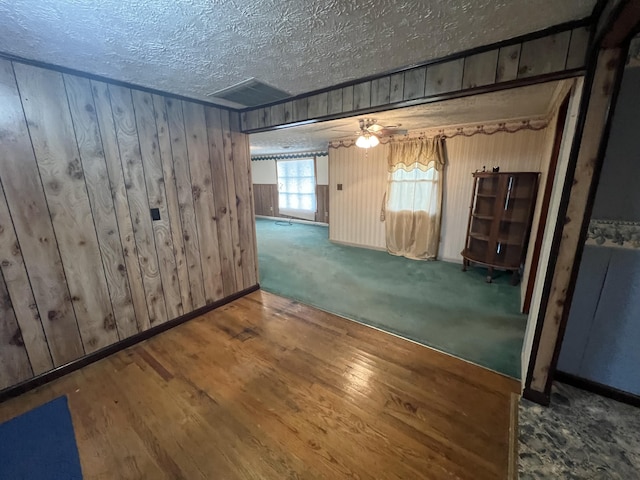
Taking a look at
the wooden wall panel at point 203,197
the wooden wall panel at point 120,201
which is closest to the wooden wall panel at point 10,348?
the wooden wall panel at point 120,201

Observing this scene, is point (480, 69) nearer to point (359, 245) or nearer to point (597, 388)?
point (597, 388)

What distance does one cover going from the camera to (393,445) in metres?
1.46

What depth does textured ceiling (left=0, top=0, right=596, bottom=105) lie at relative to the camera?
114 cm

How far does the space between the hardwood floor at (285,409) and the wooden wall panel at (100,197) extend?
16.2 inches

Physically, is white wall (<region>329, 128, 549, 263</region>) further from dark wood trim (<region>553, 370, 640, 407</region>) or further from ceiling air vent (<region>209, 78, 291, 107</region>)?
ceiling air vent (<region>209, 78, 291, 107</region>)

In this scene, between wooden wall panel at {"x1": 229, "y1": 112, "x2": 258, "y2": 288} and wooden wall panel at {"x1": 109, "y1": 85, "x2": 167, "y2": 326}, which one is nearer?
wooden wall panel at {"x1": 109, "y1": 85, "x2": 167, "y2": 326}

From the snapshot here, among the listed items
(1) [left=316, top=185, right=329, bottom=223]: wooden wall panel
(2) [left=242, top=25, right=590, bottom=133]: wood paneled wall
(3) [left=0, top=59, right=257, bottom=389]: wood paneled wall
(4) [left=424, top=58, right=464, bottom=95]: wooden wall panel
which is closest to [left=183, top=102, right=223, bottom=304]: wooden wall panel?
(3) [left=0, top=59, right=257, bottom=389]: wood paneled wall

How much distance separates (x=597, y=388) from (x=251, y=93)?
3.35 meters

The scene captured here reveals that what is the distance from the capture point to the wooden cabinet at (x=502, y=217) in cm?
336

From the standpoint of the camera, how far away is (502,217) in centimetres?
350

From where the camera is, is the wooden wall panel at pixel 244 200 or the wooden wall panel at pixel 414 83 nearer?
the wooden wall panel at pixel 414 83

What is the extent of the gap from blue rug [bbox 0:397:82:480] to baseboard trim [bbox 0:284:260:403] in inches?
10.1

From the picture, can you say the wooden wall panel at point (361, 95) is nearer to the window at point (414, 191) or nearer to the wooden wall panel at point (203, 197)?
the wooden wall panel at point (203, 197)

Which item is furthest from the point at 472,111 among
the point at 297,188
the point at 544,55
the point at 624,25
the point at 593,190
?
the point at 297,188
